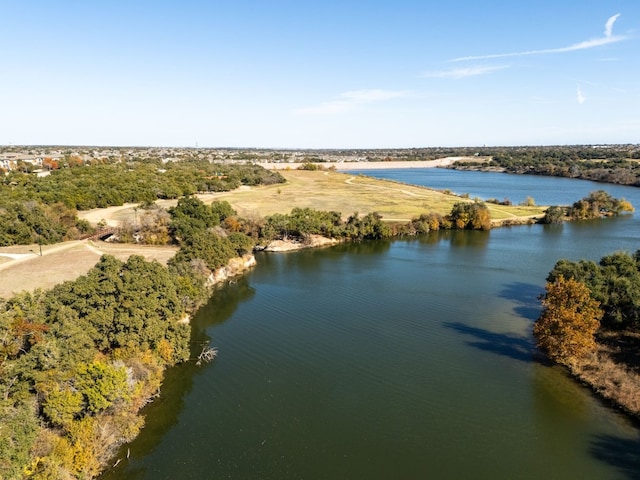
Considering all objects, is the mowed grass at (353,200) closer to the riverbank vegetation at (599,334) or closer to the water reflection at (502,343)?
the water reflection at (502,343)

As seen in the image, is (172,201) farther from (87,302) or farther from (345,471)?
(345,471)

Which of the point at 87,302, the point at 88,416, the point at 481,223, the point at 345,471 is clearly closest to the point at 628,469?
the point at 345,471

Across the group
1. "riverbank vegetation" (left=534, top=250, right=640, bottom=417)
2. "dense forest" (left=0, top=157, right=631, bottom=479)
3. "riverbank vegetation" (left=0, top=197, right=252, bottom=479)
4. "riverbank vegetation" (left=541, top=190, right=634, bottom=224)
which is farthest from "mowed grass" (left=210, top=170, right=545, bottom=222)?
"riverbank vegetation" (left=534, top=250, right=640, bottom=417)

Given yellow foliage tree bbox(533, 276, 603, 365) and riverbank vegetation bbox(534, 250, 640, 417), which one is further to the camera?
yellow foliage tree bbox(533, 276, 603, 365)

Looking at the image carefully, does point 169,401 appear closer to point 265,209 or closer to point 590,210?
point 265,209

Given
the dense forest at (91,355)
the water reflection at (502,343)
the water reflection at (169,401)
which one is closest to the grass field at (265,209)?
the water reflection at (169,401)

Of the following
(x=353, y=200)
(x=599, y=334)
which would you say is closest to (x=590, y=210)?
(x=353, y=200)

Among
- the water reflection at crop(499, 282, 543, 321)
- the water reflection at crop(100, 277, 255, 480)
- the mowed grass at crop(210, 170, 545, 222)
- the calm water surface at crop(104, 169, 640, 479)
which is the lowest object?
the water reflection at crop(100, 277, 255, 480)

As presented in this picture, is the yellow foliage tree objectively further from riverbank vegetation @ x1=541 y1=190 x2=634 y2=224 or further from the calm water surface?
riverbank vegetation @ x1=541 y1=190 x2=634 y2=224
